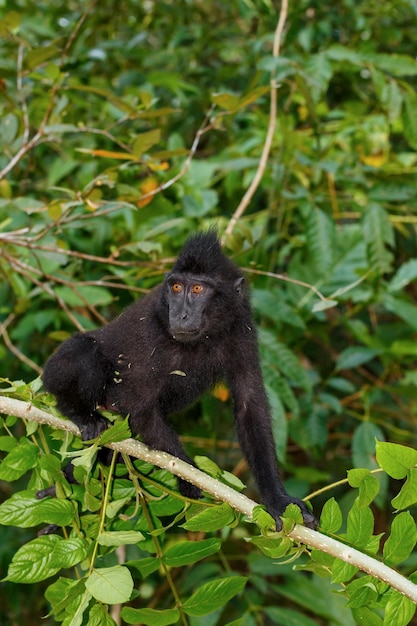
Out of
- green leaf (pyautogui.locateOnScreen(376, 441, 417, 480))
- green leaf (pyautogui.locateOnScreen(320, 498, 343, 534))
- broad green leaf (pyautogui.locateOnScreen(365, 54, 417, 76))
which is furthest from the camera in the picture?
broad green leaf (pyautogui.locateOnScreen(365, 54, 417, 76))

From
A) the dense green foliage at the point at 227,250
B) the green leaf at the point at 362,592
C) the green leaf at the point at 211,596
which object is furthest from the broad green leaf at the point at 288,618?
the green leaf at the point at 362,592

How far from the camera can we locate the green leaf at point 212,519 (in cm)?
264

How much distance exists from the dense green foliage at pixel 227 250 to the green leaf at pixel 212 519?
0.6 inches

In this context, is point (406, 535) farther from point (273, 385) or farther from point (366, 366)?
point (366, 366)

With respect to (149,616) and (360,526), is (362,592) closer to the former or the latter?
(360,526)

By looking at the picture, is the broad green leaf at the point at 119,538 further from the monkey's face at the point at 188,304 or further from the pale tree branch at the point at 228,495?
the monkey's face at the point at 188,304

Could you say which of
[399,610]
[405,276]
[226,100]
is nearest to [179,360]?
[226,100]

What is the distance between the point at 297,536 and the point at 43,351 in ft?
12.9

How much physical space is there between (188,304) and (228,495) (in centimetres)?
121

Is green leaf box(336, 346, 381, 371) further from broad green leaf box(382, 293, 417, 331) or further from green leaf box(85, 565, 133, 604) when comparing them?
green leaf box(85, 565, 133, 604)

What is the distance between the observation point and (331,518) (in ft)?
8.68

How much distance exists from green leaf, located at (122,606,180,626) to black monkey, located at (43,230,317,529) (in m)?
0.90

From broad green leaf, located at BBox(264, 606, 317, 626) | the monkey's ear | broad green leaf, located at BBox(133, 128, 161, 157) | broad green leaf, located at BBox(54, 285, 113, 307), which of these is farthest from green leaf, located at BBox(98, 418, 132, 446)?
broad green leaf, located at BBox(264, 606, 317, 626)

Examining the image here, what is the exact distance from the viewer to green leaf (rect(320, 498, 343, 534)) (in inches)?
104
